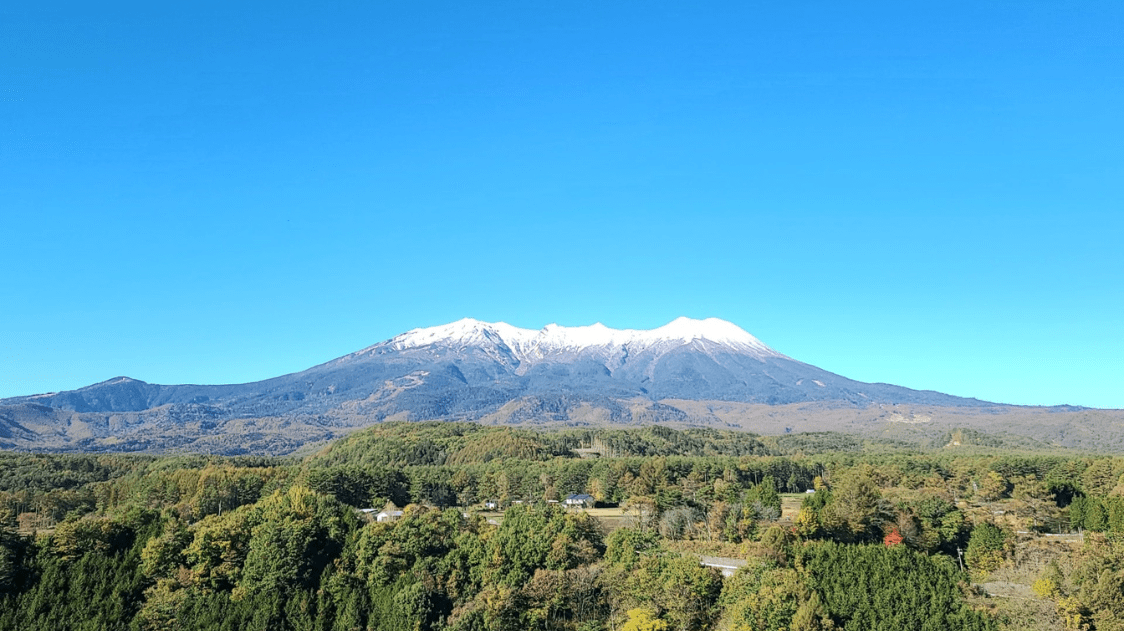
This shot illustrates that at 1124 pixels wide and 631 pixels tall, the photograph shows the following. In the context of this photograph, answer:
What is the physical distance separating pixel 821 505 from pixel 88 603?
189 ft

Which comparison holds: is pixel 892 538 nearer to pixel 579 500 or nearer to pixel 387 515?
pixel 579 500

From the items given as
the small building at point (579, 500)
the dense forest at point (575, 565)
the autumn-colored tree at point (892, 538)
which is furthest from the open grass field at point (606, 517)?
the autumn-colored tree at point (892, 538)

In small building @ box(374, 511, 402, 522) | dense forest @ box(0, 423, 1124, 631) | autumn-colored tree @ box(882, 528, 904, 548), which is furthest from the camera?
small building @ box(374, 511, 402, 522)

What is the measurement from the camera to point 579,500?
288 ft

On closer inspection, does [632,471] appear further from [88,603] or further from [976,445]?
[976,445]

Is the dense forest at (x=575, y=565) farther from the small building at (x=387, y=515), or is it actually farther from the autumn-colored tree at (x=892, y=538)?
the small building at (x=387, y=515)

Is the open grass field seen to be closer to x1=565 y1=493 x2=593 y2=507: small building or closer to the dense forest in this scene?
the dense forest

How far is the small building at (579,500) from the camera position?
86062 mm

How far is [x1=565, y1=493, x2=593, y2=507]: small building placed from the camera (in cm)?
8606

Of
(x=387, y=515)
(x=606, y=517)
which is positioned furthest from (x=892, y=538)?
(x=387, y=515)

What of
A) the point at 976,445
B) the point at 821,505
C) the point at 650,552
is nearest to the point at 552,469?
the point at 821,505

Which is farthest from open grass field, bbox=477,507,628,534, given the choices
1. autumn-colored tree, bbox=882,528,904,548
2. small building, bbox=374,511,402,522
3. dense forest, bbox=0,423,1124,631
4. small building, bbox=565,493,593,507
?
autumn-colored tree, bbox=882,528,904,548

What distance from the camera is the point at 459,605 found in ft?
164

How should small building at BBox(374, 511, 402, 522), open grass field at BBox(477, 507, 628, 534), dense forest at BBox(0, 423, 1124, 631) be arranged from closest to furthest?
dense forest at BBox(0, 423, 1124, 631)
open grass field at BBox(477, 507, 628, 534)
small building at BBox(374, 511, 402, 522)
